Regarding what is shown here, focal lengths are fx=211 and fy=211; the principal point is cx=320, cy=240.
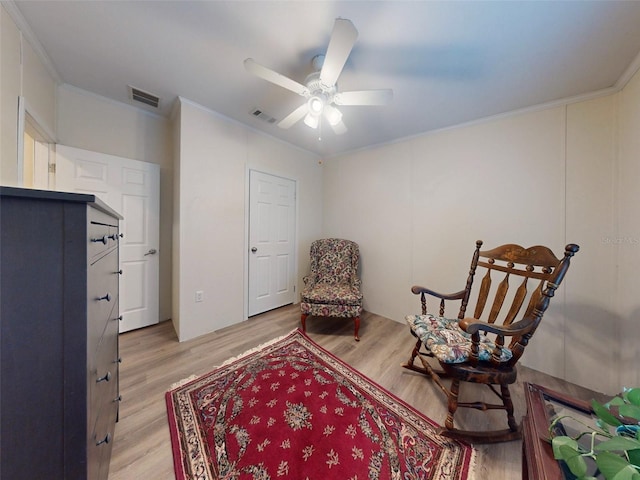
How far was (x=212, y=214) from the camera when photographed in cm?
228

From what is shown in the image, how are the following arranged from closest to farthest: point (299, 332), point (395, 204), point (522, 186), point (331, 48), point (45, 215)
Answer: point (45, 215)
point (331, 48)
point (522, 186)
point (299, 332)
point (395, 204)

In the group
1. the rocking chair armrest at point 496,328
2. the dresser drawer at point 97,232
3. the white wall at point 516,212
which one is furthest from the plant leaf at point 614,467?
the white wall at point 516,212

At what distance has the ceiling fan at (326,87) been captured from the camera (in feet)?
3.79

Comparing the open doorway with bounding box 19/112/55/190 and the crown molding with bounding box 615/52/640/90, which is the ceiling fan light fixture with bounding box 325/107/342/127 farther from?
the open doorway with bounding box 19/112/55/190

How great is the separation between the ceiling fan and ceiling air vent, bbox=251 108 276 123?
69 centimetres

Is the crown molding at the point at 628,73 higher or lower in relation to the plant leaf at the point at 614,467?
higher

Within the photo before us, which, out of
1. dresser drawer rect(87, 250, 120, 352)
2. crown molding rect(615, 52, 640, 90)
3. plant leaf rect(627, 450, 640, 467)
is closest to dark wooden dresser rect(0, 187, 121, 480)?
dresser drawer rect(87, 250, 120, 352)

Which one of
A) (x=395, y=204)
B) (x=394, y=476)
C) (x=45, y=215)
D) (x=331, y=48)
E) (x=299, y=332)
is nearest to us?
(x=45, y=215)

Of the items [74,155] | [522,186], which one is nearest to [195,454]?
[74,155]

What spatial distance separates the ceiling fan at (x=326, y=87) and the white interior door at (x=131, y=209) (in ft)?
5.85

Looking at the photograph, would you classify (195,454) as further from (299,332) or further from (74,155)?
(74,155)

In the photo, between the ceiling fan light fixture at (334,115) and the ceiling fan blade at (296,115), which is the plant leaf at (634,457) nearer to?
the ceiling fan light fixture at (334,115)

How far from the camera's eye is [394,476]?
100 cm

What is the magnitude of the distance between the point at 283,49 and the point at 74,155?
82.8 inches
